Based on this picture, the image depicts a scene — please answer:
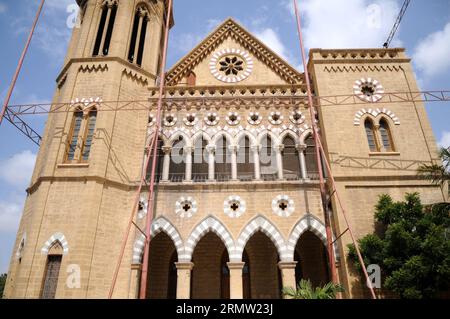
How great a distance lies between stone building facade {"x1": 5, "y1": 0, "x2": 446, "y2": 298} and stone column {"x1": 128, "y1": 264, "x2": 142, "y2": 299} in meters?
0.04

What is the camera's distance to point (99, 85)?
1575 centimetres

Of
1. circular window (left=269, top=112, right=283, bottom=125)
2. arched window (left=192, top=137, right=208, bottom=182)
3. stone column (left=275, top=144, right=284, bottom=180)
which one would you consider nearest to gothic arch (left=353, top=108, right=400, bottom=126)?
circular window (left=269, top=112, right=283, bottom=125)

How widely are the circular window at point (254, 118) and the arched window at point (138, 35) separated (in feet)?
22.3

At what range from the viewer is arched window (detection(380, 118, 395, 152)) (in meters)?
15.0

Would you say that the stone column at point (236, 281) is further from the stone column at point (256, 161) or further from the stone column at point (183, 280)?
the stone column at point (256, 161)

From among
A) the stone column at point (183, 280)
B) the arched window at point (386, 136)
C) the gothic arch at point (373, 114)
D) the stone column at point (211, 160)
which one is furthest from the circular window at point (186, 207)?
the arched window at point (386, 136)

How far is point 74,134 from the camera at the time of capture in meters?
15.2

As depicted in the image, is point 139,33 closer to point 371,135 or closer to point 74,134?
point 74,134

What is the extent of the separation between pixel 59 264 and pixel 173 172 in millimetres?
5868

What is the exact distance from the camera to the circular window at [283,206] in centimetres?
1394

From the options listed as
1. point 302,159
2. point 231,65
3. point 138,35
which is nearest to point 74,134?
point 138,35

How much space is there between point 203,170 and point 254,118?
141 inches

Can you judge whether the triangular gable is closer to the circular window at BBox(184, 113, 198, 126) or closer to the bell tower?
the bell tower

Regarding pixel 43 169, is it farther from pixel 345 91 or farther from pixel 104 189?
pixel 345 91
